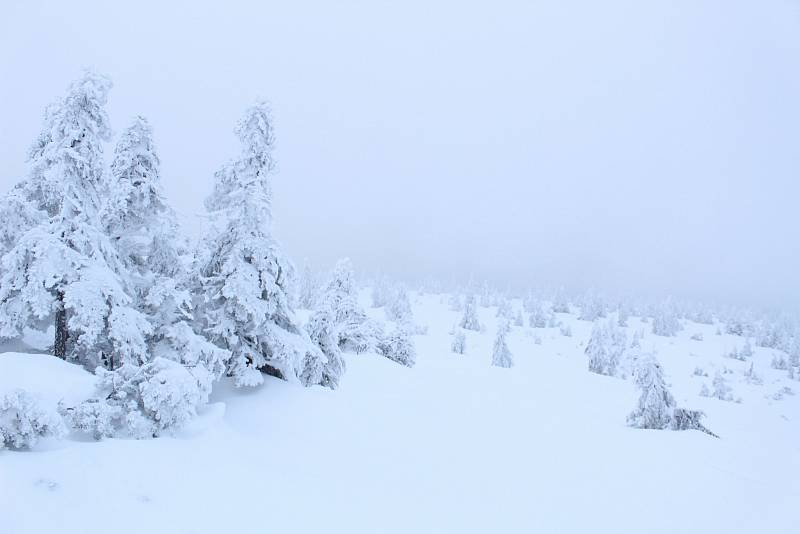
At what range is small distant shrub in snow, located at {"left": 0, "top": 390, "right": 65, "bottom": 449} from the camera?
6723 mm

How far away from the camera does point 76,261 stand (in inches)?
420

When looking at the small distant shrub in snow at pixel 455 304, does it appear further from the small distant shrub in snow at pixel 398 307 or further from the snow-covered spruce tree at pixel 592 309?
the snow-covered spruce tree at pixel 592 309

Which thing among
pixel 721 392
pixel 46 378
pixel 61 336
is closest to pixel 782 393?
pixel 721 392

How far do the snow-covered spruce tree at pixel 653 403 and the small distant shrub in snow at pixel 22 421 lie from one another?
72.0 feet

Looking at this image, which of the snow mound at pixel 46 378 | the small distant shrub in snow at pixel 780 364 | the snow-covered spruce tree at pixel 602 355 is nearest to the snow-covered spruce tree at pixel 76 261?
the snow mound at pixel 46 378

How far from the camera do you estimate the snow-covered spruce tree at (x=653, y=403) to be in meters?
20.6

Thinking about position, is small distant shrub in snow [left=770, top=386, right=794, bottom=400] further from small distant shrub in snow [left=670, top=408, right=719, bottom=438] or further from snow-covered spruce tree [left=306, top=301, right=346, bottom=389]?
snow-covered spruce tree [left=306, top=301, right=346, bottom=389]

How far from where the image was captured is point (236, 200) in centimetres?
1320

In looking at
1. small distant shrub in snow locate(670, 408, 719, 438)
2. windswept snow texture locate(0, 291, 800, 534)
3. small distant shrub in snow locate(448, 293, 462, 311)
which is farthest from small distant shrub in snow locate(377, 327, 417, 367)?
small distant shrub in snow locate(448, 293, 462, 311)

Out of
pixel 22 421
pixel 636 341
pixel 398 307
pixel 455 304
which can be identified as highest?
pixel 22 421

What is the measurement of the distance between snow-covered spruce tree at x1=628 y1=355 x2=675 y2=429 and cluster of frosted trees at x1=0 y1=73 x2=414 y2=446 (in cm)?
1574

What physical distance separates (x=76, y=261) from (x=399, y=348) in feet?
67.6

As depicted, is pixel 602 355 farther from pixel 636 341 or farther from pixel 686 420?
pixel 686 420

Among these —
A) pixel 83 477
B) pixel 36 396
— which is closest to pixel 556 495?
pixel 83 477
